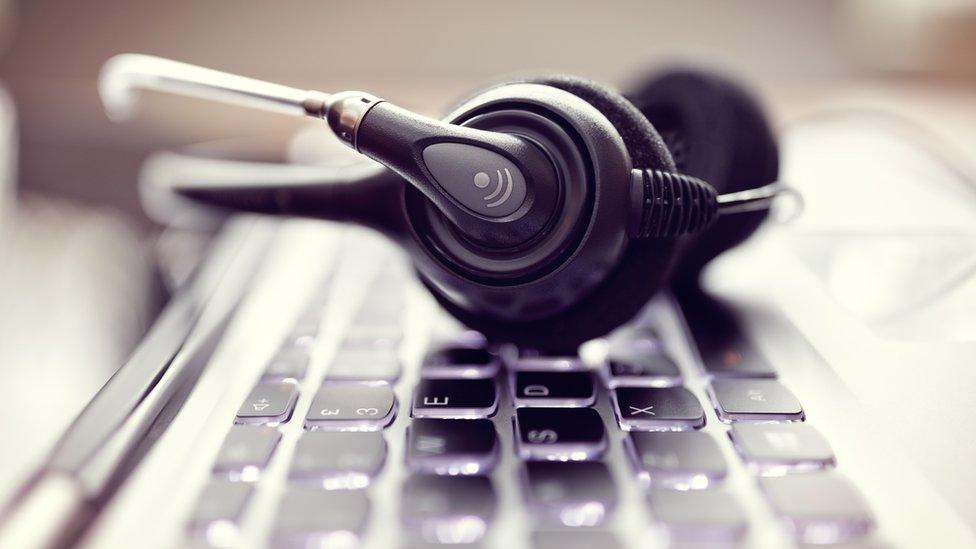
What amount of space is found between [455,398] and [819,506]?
133 mm

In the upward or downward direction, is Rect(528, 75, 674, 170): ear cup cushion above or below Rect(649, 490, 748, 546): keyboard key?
above

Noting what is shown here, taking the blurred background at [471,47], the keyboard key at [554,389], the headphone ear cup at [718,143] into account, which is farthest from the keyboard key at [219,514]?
the blurred background at [471,47]

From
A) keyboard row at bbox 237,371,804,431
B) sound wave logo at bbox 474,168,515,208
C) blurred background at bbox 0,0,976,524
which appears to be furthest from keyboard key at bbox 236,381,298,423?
blurred background at bbox 0,0,976,524

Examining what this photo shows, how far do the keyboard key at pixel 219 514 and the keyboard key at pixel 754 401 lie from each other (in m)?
0.18

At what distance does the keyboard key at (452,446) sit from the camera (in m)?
0.26

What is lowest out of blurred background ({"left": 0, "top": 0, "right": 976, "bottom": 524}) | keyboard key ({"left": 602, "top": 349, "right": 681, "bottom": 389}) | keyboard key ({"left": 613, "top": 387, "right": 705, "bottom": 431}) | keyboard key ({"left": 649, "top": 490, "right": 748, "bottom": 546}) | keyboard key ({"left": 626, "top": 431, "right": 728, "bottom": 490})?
keyboard key ({"left": 649, "top": 490, "right": 748, "bottom": 546})

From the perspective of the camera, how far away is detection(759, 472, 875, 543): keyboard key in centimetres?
23

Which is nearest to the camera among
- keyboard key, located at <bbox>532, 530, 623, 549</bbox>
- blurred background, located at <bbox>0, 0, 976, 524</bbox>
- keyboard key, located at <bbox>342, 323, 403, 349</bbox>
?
keyboard key, located at <bbox>532, 530, 623, 549</bbox>

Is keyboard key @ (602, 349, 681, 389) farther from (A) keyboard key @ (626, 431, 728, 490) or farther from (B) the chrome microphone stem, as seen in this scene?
(B) the chrome microphone stem

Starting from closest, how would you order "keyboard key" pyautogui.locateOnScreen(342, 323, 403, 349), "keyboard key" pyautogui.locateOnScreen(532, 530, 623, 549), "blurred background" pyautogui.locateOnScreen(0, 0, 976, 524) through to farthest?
"keyboard key" pyautogui.locateOnScreen(532, 530, 623, 549) → "keyboard key" pyautogui.locateOnScreen(342, 323, 403, 349) → "blurred background" pyautogui.locateOnScreen(0, 0, 976, 524)

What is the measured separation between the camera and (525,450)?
0.26 meters

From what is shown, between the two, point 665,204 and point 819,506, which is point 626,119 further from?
point 819,506

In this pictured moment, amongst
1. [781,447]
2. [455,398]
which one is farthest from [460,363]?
[781,447]

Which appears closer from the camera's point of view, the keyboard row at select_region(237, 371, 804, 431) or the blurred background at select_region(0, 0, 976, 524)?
the keyboard row at select_region(237, 371, 804, 431)
